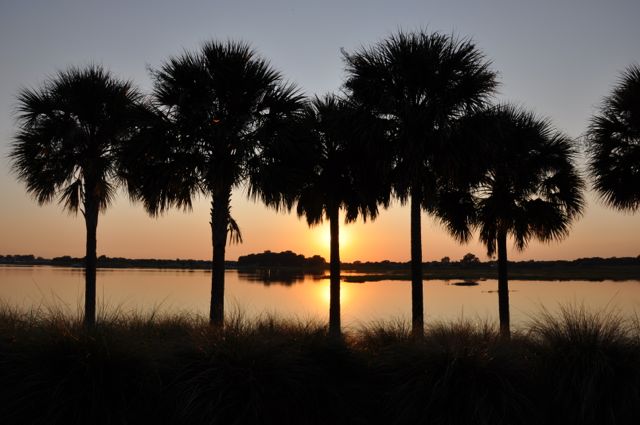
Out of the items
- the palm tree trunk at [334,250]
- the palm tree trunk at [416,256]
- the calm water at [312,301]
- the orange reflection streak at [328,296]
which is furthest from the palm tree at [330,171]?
the orange reflection streak at [328,296]

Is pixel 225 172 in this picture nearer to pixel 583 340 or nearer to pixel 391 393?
pixel 391 393

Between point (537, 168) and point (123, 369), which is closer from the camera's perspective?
point (123, 369)

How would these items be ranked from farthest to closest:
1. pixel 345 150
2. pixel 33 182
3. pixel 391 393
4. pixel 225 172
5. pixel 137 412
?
pixel 345 150 → pixel 33 182 → pixel 225 172 → pixel 391 393 → pixel 137 412

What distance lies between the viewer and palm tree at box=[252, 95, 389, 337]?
17469 millimetres

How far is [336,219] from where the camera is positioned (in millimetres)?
22625

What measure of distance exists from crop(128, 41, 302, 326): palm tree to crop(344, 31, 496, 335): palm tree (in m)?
2.77

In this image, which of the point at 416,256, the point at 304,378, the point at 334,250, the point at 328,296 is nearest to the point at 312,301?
the point at 328,296

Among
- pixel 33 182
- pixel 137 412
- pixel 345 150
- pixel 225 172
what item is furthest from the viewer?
pixel 345 150

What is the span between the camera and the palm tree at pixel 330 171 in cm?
1747

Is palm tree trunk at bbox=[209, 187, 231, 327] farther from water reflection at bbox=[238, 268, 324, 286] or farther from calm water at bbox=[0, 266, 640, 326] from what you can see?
water reflection at bbox=[238, 268, 324, 286]

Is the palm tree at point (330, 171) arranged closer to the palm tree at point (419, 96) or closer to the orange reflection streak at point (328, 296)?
the palm tree at point (419, 96)

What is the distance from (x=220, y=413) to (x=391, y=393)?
2691 mm

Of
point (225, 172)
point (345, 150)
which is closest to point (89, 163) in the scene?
A: point (225, 172)

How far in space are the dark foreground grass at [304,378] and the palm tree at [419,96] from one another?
762 centimetres
